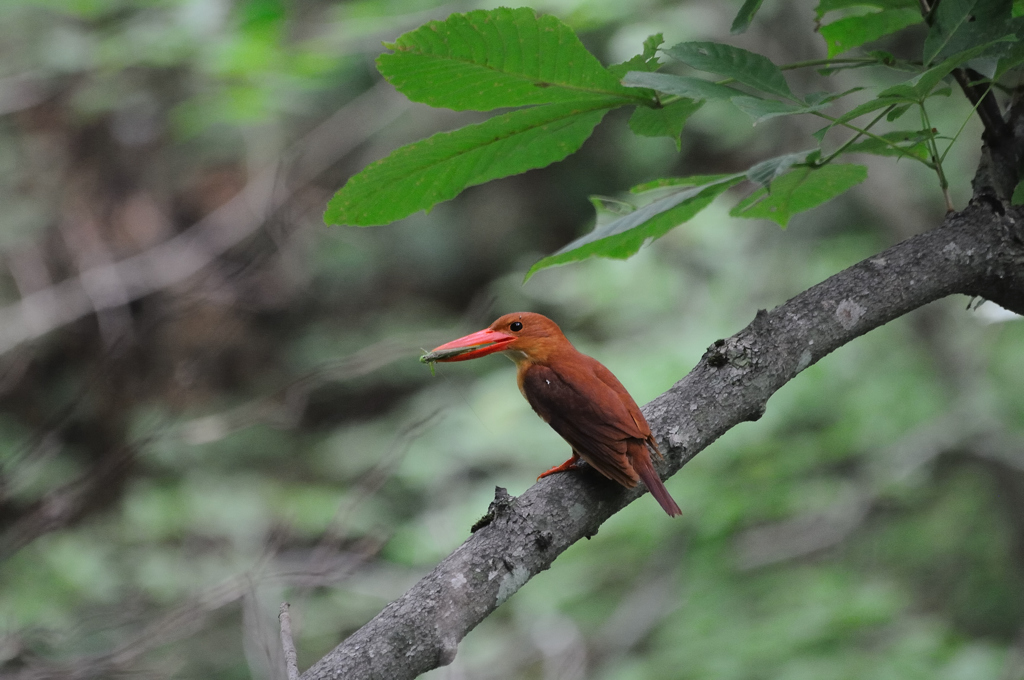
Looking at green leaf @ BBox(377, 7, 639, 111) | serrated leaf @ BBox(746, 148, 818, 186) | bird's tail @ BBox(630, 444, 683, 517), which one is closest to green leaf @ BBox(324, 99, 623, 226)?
green leaf @ BBox(377, 7, 639, 111)

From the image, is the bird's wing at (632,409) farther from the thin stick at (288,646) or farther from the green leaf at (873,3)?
the green leaf at (873,3)

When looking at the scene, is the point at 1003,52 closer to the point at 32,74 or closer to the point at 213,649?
the point at 213,649

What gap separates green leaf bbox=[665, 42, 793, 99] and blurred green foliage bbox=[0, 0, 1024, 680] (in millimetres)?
948

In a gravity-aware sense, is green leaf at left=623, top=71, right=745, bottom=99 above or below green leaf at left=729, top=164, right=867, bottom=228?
above

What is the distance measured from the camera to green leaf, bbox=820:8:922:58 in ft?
4.57

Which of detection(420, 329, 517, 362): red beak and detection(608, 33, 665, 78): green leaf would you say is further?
detection(420, 329, 517, 362): red beak

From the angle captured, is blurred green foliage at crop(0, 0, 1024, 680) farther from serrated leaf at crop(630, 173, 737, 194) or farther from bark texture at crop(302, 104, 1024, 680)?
bark texture at crop(302, 104, 1024, 680)

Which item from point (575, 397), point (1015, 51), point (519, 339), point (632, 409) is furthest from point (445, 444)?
point (1015, 51)

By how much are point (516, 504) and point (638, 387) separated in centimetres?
211

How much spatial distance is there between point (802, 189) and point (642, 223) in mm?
400

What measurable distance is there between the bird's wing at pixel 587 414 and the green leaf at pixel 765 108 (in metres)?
0.54

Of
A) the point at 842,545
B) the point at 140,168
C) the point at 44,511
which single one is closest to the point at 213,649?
the point at 44,511

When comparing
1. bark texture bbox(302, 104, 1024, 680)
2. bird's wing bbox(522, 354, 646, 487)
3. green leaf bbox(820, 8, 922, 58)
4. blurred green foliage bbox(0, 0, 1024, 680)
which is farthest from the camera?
blurred green foliage bbox(0, 0, 1024, 680)

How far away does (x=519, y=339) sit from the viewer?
181 centimetres
